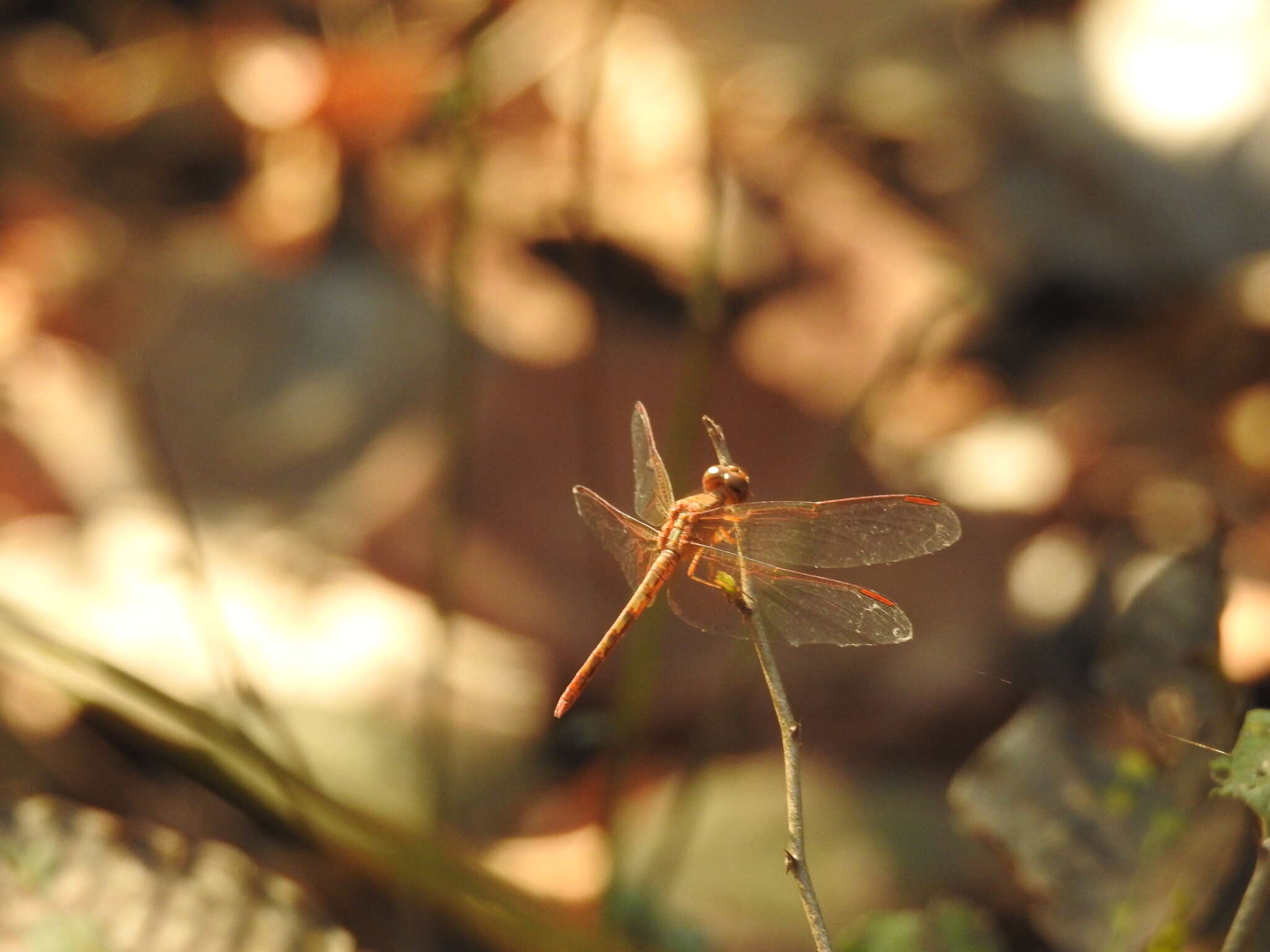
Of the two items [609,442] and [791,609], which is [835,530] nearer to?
[791,609]

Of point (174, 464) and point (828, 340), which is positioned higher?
point (828, 340)

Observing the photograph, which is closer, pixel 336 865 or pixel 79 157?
pixel 336 865

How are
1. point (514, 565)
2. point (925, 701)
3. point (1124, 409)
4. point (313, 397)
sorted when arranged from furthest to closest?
point (313, 397) → point (1124, 409) → point (514, 565) → point (925, 701)

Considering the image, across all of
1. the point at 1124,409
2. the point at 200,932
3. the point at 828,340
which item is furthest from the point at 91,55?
the point at 200,932

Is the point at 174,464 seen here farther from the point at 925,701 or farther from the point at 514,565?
the point at 925,701

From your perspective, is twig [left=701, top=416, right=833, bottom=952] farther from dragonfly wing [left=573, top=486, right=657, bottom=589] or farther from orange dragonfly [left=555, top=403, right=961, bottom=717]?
dragonfly wing [left=573, top=486, right=657, bottom=589]

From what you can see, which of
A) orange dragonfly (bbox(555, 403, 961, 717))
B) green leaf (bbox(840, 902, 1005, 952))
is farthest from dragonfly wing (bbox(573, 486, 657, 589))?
green leaf (bbox(840, 902, 1005, 952))
